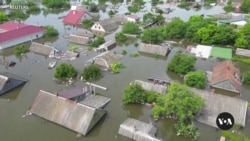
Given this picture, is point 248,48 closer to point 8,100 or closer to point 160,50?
point 160,50

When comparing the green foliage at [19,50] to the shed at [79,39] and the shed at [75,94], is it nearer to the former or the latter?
the shed at [79,39]

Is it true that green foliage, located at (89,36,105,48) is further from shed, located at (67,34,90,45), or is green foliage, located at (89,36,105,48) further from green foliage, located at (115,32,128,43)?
green foliage, located at (115,32,128,43)

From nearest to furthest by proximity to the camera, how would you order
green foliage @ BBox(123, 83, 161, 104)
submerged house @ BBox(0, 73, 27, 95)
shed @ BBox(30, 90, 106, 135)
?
shed @ BBox(30, 90, 106, 135)
green foliage @ BBox(123, 83, 161, 104)
submerged house @ BBox(0, 73, 27, 95)

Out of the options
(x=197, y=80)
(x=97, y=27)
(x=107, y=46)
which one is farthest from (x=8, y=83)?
(x=97, y=27)

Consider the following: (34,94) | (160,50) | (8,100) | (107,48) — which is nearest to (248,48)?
(160,50)

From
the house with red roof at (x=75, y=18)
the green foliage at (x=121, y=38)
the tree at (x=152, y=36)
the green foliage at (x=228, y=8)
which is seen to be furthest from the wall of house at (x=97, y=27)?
the green foliage at (x=228, y=8)

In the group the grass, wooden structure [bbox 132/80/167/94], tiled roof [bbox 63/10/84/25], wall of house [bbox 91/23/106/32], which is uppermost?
tiled roof [bbox 63/10/84/25]

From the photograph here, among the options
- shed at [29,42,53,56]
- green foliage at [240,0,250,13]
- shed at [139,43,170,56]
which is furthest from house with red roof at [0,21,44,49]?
green foliage at [240,0,250,13]
